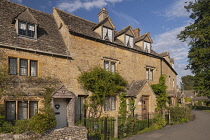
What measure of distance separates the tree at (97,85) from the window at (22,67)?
13.6 feet

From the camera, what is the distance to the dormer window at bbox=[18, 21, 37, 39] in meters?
13.0

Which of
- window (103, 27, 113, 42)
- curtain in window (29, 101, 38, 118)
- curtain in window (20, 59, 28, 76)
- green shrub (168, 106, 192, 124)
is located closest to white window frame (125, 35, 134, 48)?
window (103, 27, 113, 42)

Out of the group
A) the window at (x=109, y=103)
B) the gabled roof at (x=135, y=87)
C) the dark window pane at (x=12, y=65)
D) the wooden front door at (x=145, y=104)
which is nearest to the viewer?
the dark window pane at (x=12, y=65)

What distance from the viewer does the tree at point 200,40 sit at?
26.2 m

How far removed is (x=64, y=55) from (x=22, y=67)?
11.8 ft

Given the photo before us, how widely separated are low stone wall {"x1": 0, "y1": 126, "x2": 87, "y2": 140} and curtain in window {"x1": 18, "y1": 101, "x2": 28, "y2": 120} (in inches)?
193

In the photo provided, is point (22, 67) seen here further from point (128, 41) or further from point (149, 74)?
point (149, 74)

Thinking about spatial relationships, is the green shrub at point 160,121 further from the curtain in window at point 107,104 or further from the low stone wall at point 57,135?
the low stone wall at point 57,135

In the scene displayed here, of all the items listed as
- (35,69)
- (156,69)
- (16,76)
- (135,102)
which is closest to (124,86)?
(135,102)

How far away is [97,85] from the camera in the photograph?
15516mm

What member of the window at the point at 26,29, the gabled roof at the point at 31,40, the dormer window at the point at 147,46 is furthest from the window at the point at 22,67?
the dormer window at the point at 147,46

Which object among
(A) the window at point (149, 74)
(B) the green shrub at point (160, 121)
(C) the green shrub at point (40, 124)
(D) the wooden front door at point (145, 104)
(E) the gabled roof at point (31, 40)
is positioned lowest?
(B) the green shrub at point (160, 121)

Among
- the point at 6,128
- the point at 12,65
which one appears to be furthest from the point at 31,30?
the point at 6,128

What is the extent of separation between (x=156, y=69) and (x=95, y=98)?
42.7 feet
